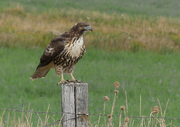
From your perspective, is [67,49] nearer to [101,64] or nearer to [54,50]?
[54,50]

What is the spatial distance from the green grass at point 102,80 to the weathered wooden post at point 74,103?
10.1ft

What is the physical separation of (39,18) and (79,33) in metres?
17.1

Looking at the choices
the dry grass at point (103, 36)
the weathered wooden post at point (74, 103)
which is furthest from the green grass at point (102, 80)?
the weathered wooden post at point (74, 103)

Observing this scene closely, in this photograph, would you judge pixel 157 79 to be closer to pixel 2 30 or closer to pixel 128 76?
pixel 128 76

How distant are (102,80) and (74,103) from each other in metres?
6.97

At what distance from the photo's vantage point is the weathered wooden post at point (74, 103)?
3535mm

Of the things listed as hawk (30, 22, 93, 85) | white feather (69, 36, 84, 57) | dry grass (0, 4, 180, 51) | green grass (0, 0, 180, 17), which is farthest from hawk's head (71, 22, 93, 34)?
green grass (0, 0, 180, 17)

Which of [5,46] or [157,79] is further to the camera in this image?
[5,46]

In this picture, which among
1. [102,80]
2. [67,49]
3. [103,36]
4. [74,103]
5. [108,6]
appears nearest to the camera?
[74,103]

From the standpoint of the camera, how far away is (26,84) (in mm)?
9797

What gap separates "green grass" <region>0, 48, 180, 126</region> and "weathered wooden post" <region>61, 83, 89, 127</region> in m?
3.07

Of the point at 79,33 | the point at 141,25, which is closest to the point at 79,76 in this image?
the point at 79,33

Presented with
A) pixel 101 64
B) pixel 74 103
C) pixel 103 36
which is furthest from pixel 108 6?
pixel 74 103

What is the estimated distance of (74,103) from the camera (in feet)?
11.6
